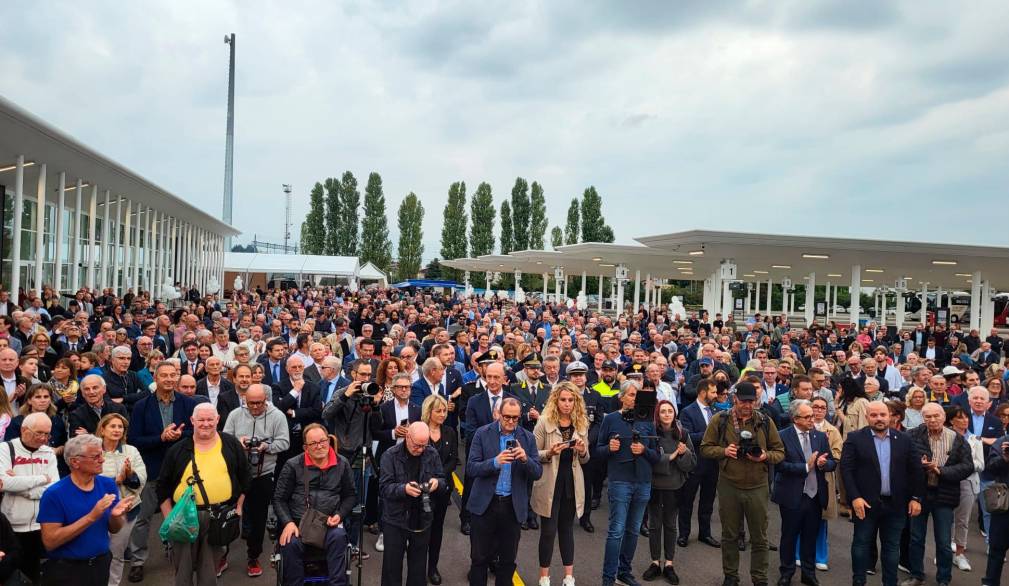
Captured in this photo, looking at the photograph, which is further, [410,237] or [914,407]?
[410,237]

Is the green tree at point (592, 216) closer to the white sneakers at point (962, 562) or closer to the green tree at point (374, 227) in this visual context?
the green tree at point (374, 227)

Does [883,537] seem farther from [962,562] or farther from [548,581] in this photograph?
[548,581]

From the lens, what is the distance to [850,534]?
739 cm

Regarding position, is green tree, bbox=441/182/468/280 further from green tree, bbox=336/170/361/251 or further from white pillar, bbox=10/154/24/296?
white pillar, bbox=10/154/24/296

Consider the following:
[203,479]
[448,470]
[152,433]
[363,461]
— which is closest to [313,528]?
[363,461]

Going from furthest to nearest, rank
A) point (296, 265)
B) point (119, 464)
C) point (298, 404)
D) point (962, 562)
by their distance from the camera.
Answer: point (296, 265), point (298, 404), point (962, 562), point (119, 464)

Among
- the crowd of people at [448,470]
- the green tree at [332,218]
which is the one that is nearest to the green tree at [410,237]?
the green tree at [332,218]

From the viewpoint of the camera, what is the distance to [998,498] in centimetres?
545

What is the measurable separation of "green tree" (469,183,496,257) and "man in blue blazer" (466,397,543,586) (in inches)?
2621

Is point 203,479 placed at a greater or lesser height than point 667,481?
greater

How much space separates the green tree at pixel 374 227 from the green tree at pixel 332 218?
9.74 ft

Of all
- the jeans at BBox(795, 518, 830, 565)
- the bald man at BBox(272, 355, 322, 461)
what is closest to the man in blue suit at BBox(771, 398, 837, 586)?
the jeans at BBox(795, 518, 830, 565)

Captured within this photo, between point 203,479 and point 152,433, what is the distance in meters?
1.32

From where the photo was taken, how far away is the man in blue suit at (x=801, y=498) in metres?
5.70
